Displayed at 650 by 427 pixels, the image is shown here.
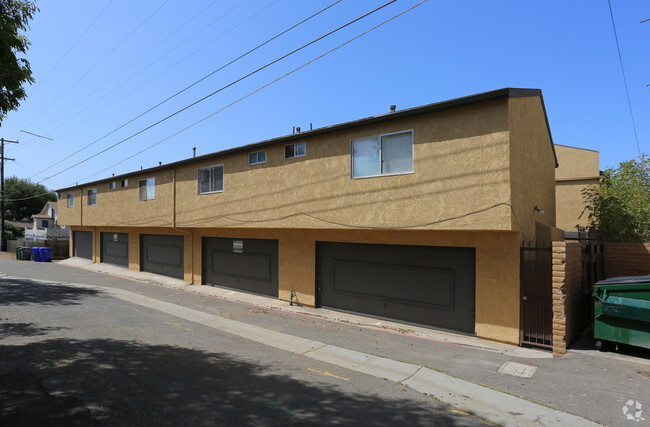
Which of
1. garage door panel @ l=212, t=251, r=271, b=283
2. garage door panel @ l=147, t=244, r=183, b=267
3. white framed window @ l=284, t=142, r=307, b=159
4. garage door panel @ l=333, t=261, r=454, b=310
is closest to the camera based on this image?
garage door panel @ l=333, t=261, r=454, b=310

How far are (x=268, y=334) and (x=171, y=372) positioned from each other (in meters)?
3.48

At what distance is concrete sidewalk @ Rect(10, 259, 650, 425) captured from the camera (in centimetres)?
566

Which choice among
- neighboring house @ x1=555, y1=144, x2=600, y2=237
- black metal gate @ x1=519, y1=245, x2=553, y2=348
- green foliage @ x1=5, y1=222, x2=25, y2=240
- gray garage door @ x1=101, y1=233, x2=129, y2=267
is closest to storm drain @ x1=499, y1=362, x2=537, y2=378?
black metal gate @ x1=519, y1=245, x2=553, y2=348

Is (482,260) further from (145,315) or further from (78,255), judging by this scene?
(78,255)

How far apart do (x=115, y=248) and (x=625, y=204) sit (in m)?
28.9

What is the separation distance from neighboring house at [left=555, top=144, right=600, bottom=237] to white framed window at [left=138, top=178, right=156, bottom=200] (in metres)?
22.9

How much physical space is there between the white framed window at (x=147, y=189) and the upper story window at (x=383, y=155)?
13.6 m

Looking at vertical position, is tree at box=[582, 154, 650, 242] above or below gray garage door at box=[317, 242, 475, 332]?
above

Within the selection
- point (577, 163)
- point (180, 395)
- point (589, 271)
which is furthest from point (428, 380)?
point (577, 163)

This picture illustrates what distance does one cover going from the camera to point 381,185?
33.1 feet

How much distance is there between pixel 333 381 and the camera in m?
6.46

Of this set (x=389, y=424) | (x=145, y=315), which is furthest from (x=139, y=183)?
(x=389, y=424)

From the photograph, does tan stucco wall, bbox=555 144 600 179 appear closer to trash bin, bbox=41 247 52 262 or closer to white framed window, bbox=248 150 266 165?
white framed window, bbox=248 150 266 165

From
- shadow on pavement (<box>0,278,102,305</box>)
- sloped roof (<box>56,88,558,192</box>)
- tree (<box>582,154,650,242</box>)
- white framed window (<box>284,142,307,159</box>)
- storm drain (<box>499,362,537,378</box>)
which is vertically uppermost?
sloped roof (<box>56,88,558,192</box>)
